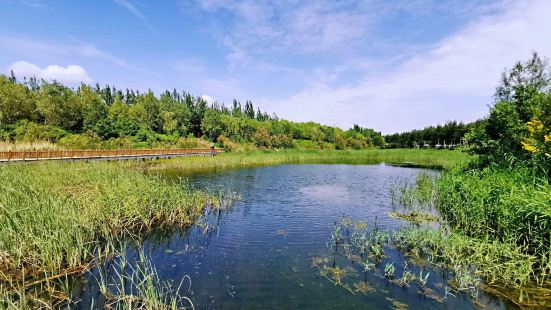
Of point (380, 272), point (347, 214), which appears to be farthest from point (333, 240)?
point (347, 214)

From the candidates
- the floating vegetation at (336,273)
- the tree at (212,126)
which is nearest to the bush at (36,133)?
the tree at (212,126)

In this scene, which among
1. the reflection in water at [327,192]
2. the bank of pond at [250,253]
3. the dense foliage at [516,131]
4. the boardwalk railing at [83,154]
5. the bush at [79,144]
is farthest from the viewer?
the bush at [79,144]

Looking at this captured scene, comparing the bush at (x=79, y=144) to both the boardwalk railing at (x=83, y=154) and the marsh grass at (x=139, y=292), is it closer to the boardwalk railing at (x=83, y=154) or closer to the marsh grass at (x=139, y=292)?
the boardwalk railing at (x=83, y=154)

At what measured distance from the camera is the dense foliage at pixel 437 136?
86.6m

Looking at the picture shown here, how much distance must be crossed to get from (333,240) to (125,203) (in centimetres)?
819

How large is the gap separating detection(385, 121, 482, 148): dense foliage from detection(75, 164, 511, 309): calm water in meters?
75.2

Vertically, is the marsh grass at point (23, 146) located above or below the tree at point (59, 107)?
below

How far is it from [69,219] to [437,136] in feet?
351

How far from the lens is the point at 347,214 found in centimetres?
1584

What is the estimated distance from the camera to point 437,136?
9781 centimetres

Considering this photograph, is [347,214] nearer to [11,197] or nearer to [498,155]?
[498,155]

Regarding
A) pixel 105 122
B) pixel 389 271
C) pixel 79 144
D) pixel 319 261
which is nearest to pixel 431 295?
pixel 389 271

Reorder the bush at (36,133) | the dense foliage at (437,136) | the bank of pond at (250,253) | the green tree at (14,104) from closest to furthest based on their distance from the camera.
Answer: the bank of pond at (250,253) → the bush at (36,133) → the green tree at (14,104) → the dense foliage at (437,136)

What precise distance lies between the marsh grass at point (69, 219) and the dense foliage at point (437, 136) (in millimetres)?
81634
